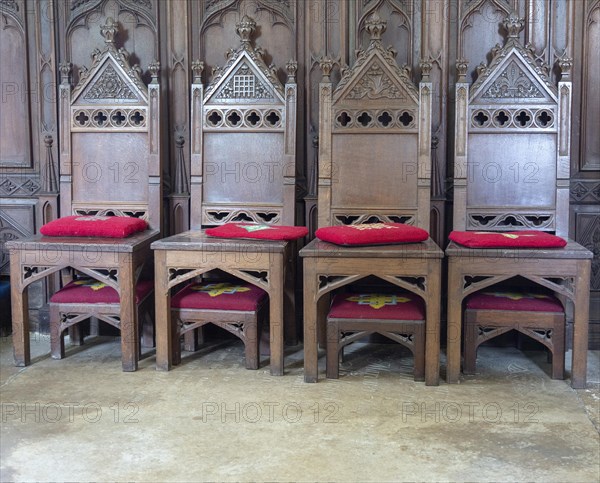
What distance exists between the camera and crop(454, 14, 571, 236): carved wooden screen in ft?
13.5

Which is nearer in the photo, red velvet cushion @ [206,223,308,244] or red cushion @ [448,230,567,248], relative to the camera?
red cushion @ [448,230,567,248]

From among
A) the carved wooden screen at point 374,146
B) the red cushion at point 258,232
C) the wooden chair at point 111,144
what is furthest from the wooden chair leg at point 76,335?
the carved wooden screen at point 374,146

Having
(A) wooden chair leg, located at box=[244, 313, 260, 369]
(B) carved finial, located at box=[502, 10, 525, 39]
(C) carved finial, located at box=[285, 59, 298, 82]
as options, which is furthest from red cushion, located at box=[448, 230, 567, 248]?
(C) carved finial, located at box=[285, 59, 298, 82]

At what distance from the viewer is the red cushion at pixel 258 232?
3.83 metres

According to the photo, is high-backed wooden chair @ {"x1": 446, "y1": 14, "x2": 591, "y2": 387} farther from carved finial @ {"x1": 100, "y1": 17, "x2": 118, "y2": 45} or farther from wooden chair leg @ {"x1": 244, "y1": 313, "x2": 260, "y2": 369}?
carved finial @ {"x1": 100, "y1": 17, "x2": 118, "y2": 45}

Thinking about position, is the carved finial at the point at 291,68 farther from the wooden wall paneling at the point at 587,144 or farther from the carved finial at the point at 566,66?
the wooden wall paneling at the point at 587,144

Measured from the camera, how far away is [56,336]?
408cm

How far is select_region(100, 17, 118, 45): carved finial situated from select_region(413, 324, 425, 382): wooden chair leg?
2565 mm

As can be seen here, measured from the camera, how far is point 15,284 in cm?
392

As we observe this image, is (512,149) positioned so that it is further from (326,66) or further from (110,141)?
(110,141)

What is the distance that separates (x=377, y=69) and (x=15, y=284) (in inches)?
93.8

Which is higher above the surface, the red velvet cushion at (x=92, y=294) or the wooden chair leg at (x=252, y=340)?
the red velvet cushion at (x=92, y=294)

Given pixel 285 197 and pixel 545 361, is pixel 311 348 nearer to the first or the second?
pixel 285 197

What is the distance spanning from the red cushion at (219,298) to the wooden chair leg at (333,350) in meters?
0.43
